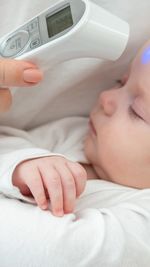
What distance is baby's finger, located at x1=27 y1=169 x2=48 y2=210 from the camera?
27.1 inches

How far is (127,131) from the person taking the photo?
834 mm

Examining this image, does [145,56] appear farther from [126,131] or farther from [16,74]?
[16,74]

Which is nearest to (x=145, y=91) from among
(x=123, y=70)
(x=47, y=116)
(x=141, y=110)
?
(x=141, y=110)

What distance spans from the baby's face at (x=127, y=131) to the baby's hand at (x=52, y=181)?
13 cm

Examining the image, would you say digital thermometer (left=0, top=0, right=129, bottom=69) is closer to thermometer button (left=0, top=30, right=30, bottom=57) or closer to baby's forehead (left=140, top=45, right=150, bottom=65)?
thermometer button (left=0, top=30, right=30, bottom=57)

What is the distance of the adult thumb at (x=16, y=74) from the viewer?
65 centimetres

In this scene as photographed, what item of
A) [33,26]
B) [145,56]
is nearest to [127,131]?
[145,56]

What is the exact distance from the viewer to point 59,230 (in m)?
0.68

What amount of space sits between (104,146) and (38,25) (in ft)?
0.79

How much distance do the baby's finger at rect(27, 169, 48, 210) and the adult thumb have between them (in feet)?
0.46

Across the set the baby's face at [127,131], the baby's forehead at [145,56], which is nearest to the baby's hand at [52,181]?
the baby's face at [127,131]

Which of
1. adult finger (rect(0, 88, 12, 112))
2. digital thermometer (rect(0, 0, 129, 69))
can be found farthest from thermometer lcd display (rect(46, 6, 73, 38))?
adult finger (rect(0, 88, 12, 112))

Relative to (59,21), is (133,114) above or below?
below

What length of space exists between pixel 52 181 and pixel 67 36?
21 centimetres
